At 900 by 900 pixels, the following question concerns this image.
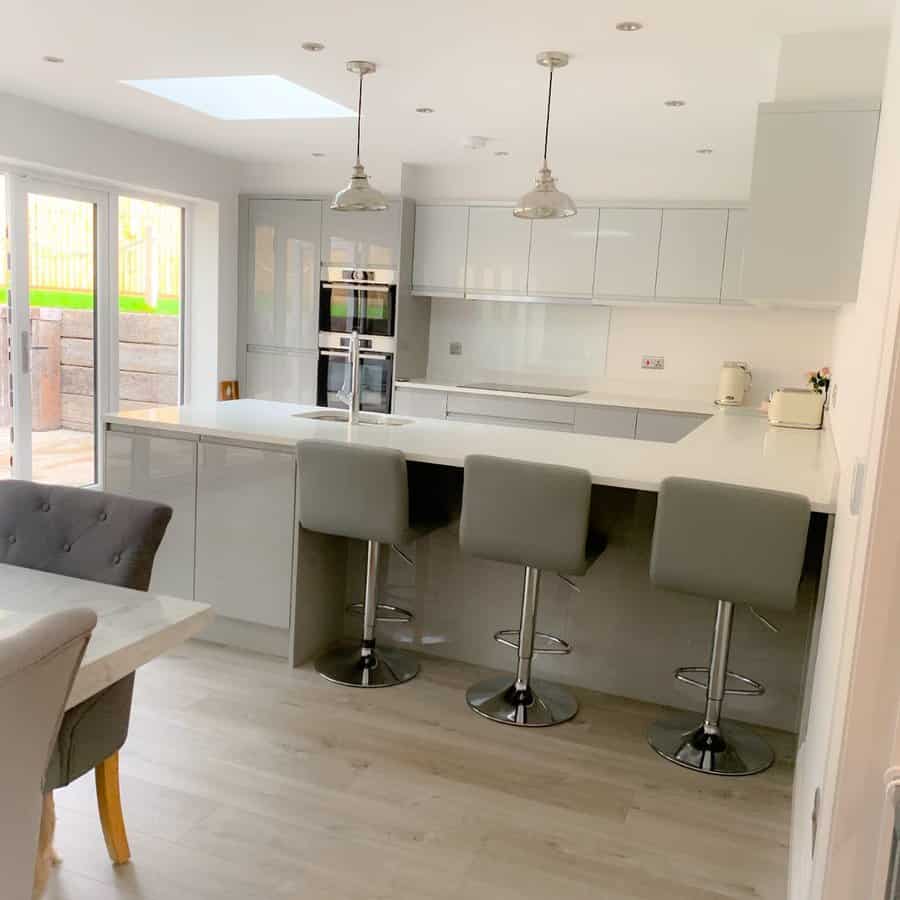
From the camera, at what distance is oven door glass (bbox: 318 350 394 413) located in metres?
6.00

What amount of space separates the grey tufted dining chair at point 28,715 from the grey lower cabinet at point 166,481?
2240mm

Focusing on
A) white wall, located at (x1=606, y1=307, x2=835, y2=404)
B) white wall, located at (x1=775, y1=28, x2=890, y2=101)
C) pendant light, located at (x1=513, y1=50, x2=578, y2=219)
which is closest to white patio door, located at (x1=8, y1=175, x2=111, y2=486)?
pendant light, located at (x1=513, y1=50, x2=578, y2=219)

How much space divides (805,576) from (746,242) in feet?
4.24

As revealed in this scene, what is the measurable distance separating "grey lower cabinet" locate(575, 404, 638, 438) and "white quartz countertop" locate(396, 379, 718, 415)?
0.04 meters

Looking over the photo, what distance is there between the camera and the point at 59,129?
4902mm

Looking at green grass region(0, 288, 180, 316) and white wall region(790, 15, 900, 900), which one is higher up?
green grass region(0, 288, 180, 316)

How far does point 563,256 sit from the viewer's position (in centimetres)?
562

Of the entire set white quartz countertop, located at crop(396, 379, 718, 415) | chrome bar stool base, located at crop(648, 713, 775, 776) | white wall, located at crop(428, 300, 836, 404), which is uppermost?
white wall, located at crop(428, 300, 836, 404)

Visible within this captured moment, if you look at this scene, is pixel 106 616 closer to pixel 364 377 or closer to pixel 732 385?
pixel 732 385

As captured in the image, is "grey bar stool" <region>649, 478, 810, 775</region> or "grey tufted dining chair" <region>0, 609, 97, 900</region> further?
"grey bar stool" <region>649, 478, 810, 775</region>

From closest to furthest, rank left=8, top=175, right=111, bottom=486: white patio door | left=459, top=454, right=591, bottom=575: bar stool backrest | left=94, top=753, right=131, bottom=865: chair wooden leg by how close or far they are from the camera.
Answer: left=94, top=753, right=131, bottom=865: chair wooden leg → left=459, top=454, right=591, bottom=575: bar stool backrest → left=8, top=175, right=111, bottom=486: white patio door

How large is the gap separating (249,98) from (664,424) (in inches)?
123

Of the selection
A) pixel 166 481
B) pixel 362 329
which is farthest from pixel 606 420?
pixel 166 481

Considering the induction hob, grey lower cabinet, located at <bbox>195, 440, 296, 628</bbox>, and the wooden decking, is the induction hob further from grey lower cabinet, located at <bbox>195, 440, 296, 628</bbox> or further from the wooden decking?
grey lower cabinet, located at <bbox>195, 440, 296, 628</bbox>
